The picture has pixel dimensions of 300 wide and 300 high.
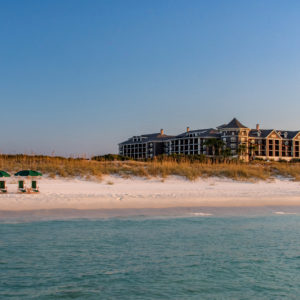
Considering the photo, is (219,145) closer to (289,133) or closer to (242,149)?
(242,149)

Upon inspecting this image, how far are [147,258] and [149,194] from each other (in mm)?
10455

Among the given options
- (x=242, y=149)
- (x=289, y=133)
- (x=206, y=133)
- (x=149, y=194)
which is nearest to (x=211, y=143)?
(x=206, y=133)

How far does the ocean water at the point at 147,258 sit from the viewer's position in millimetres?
6910

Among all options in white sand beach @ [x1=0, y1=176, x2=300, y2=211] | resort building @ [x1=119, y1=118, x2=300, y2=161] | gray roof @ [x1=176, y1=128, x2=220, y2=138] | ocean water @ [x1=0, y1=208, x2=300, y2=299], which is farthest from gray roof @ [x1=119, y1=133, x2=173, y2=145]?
ocean water @ [x1=0, y1=208, x2=300, y2=299]

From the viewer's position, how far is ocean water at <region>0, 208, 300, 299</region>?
22.7 ft

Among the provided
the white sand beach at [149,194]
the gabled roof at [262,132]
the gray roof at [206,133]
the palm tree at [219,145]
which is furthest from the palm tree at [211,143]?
the white sand beach at [149,194]

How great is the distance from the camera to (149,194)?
752 inches

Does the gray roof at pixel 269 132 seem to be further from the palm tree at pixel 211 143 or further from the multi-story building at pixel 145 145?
the multi-story building at pixel 145 145

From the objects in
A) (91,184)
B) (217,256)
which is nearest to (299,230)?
(217,256)

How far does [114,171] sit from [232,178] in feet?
23.0

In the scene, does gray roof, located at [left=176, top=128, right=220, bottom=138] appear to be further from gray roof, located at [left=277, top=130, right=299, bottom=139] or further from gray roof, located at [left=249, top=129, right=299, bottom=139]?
gray roof, located at [left=277, top=130, right=299, bottom=139]

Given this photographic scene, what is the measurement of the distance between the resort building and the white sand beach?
7900cm

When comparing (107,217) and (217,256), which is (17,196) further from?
(217,256)

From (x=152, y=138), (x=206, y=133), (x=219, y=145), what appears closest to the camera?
(x=219, y=145)
